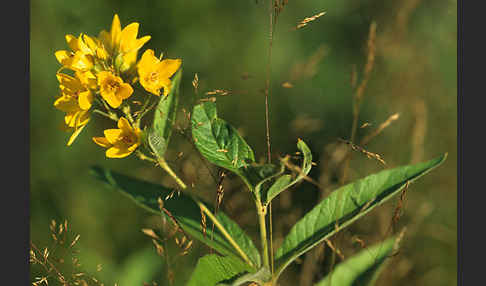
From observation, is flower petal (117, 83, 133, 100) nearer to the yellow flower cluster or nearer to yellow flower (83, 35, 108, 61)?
the yellow flower cluster

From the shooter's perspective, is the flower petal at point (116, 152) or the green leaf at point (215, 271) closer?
the green leaf at point (215, 271)

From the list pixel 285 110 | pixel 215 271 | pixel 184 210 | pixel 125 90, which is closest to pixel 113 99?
pixel 125 90

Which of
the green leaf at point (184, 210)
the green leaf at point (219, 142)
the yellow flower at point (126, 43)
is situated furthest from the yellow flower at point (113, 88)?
the green leaf at point (184, 210)

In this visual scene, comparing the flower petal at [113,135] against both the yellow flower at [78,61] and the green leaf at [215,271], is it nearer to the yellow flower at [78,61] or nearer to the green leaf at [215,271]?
the yellow flower at [78,61]

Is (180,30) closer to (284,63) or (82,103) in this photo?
(284,63)

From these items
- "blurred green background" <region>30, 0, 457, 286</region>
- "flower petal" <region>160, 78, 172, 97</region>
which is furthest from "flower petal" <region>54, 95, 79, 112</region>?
"blurred green background" <region>30, 0, 457, 286</region>

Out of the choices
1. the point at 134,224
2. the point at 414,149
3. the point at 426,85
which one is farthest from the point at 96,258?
the point at 426,85
